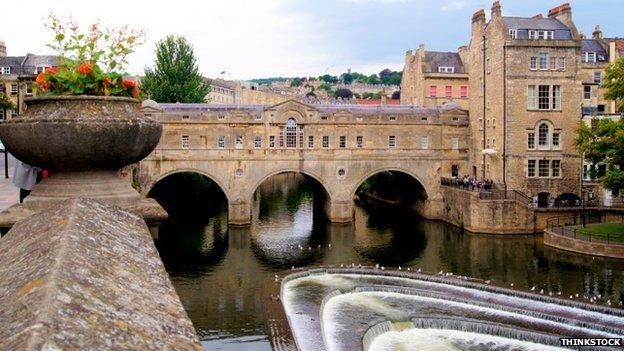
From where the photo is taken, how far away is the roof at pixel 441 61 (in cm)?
6425

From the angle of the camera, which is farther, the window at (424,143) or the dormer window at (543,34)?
the window at (424,143)

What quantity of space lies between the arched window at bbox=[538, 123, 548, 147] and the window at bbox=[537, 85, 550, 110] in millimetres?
1334

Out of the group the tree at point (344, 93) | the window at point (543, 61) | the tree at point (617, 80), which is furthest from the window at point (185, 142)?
the tree at point (344, 93)

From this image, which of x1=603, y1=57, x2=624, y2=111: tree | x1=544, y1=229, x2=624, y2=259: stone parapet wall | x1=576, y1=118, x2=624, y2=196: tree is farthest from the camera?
x1=576, y1=118, x2=624, y2=196: tree

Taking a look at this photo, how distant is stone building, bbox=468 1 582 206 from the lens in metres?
47.1

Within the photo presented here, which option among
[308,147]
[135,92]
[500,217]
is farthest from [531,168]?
[135,92]

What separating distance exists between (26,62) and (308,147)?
38.9 metres

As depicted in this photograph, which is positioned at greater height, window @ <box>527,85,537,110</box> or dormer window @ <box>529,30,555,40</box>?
dormer window @ <box>529,30,555,40</box>

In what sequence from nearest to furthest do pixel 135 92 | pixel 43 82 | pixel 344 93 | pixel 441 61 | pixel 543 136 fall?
1. pixel 43 82
2. pixel 135 92
3. pixel 543 136
4. pixel 441 61
5. pixel 344 93

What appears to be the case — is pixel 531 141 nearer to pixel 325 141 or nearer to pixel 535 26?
pixel 535 26

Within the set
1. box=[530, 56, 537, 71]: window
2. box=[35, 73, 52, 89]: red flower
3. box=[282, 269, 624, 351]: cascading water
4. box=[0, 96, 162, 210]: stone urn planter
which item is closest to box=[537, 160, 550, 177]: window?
box=[530, 56, 537, 71]: window

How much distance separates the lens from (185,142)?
48.3 m

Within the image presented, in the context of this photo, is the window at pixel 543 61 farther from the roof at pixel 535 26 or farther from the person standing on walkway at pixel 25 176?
the person standing on walkway at pixel 25 176

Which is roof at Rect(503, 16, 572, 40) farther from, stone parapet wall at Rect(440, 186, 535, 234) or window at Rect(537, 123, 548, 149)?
stone parapet wall at Rect(440, 186, 535, 234)
